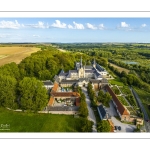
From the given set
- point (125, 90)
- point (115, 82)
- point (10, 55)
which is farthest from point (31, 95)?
point (10, 55)

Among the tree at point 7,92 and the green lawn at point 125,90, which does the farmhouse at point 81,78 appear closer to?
the green lawn at point 125,90

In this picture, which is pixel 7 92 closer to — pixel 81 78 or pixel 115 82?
pixel 81 78

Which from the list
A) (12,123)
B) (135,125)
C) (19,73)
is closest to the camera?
(12,123)

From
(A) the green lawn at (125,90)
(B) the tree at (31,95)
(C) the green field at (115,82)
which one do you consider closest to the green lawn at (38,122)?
(B) the tree at (31,95)

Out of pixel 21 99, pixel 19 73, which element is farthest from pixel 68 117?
pixel 19 73
